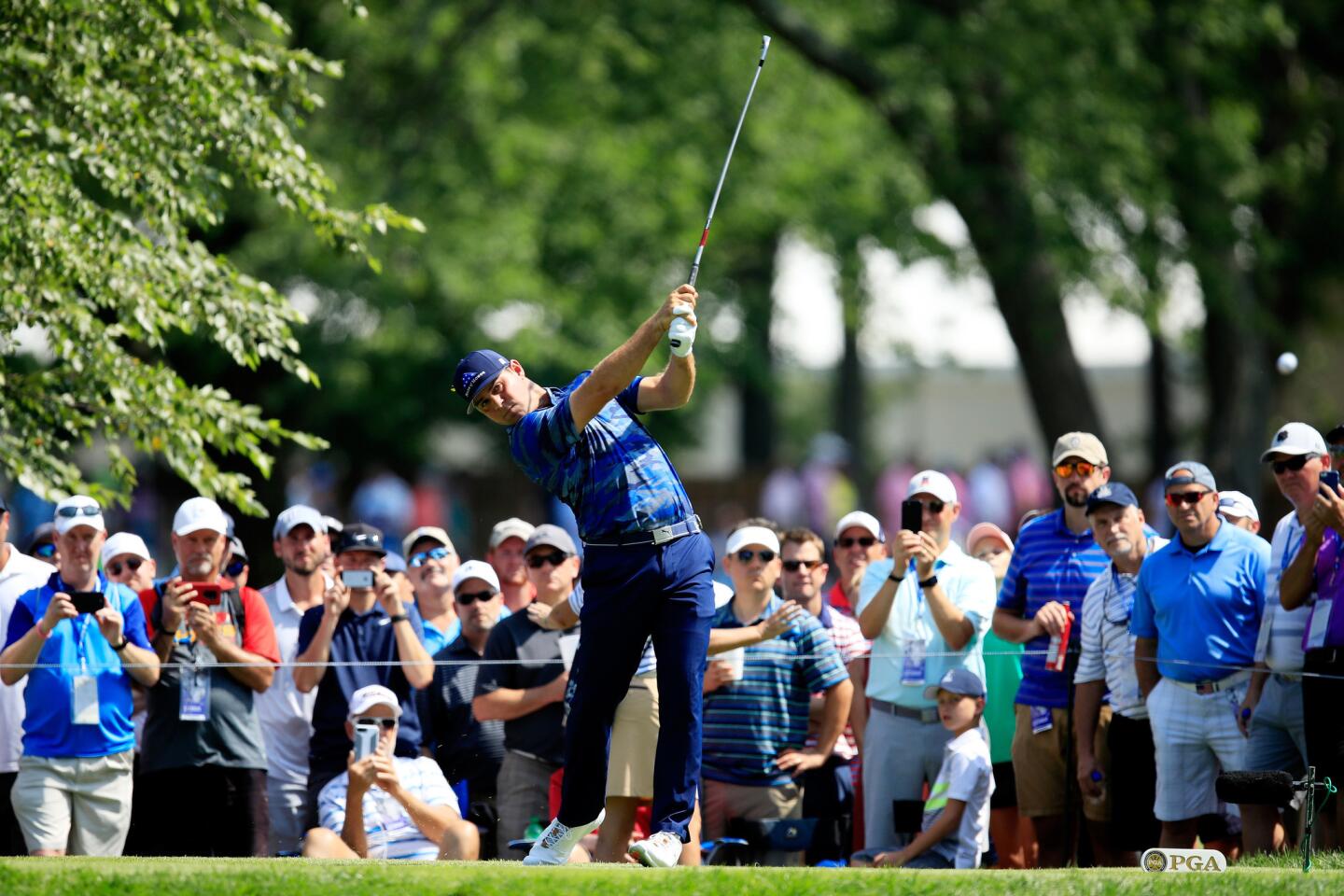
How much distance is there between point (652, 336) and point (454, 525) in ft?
80.7

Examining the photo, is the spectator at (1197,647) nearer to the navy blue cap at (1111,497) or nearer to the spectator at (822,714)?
the navy blue cap at (1111,497)

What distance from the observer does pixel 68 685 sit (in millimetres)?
9273

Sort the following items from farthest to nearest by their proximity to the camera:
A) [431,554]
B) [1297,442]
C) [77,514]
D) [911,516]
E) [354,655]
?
[431,554], [354,655], [911,516], [77,514], [1297,442]

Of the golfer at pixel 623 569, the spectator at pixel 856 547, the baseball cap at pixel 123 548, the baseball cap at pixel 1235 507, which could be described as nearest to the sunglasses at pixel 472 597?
the baseball cap at pixel 123 548

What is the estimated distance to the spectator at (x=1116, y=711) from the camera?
9.41 meters

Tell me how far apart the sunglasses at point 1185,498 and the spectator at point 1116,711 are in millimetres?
332

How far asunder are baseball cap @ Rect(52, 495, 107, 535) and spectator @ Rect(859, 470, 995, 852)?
3719 mm

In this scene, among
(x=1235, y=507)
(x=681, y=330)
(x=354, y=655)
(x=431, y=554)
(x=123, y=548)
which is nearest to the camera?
(x=681, y=330)

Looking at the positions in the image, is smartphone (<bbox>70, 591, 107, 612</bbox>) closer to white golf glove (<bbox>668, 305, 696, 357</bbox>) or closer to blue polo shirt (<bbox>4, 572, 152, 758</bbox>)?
blue polo shirt (<bbox>4, 572, 152, 758</bbox>)

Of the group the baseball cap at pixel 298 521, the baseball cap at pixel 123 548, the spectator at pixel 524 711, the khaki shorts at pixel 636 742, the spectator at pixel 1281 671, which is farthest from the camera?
the baseball cap at pixel 298 521

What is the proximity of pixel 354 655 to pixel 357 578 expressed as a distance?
0.39 metres

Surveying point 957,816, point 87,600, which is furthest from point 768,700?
point 87,600

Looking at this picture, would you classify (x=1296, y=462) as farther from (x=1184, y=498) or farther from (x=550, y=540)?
(x=550, y=540)

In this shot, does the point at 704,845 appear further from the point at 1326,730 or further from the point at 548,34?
the point at 548,34
